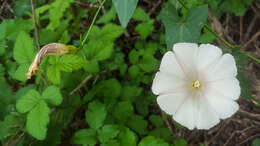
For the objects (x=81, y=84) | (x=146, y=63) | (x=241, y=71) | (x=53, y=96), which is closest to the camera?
(x=241, y=71)

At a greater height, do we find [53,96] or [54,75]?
[54,75]

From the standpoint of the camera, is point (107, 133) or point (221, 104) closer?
point (221, 104)

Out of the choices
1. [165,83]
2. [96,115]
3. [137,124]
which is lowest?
[137,124]

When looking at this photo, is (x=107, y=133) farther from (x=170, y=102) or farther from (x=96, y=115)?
(x=170, y=102)

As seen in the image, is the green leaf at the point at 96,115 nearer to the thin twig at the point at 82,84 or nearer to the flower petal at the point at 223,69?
the thin twig at the point at 82,84

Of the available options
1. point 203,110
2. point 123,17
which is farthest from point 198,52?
point 123,17

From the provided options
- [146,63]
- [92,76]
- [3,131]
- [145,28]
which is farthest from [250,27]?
[3,131]

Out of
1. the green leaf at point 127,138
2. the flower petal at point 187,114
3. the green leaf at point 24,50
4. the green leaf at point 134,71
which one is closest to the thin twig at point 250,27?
the green leaf at point 134,71

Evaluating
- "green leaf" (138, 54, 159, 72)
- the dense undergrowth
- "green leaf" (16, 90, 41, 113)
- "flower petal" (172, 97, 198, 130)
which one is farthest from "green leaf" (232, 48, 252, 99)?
"green leaf" (16, 90, 41, 113)
